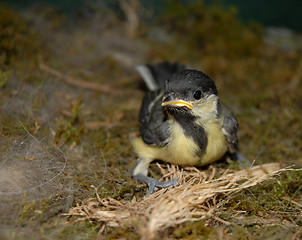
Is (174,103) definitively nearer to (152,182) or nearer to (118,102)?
(152,182)

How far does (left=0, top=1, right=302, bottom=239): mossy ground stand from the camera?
2.11 m

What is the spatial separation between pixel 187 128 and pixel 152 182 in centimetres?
62

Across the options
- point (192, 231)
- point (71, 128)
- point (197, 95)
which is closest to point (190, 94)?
point (197, 95)

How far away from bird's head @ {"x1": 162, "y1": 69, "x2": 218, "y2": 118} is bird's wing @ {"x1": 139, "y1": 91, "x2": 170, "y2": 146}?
0.75ft

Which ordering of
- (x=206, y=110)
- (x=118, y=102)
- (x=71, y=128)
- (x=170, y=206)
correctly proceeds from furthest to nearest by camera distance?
Result: (x=118, y=102), (x=71, y=128), (x=206, y=110), (x=170, y=206)

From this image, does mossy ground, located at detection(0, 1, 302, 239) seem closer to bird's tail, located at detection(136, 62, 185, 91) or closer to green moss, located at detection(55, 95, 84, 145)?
green moss, located at detection(55, 95, 84, 145)

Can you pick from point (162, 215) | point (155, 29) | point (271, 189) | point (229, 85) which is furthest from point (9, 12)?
point (271, 189)

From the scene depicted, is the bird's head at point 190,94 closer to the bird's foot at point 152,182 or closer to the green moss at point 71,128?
the bird's foot at point 152,182

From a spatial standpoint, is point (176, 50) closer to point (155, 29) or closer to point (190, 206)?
point (155, 29)

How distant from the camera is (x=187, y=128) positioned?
256 cm

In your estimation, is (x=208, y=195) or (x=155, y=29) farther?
(x=155, y=29)

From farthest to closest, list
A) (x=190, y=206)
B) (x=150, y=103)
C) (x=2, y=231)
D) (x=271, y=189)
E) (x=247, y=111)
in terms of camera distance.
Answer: (x=247, y=111), (x=150, y=103), (x=271, y=189), (x=190, y=206), (x=2, y=231)

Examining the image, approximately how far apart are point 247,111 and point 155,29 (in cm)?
294

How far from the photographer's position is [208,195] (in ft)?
7.23
